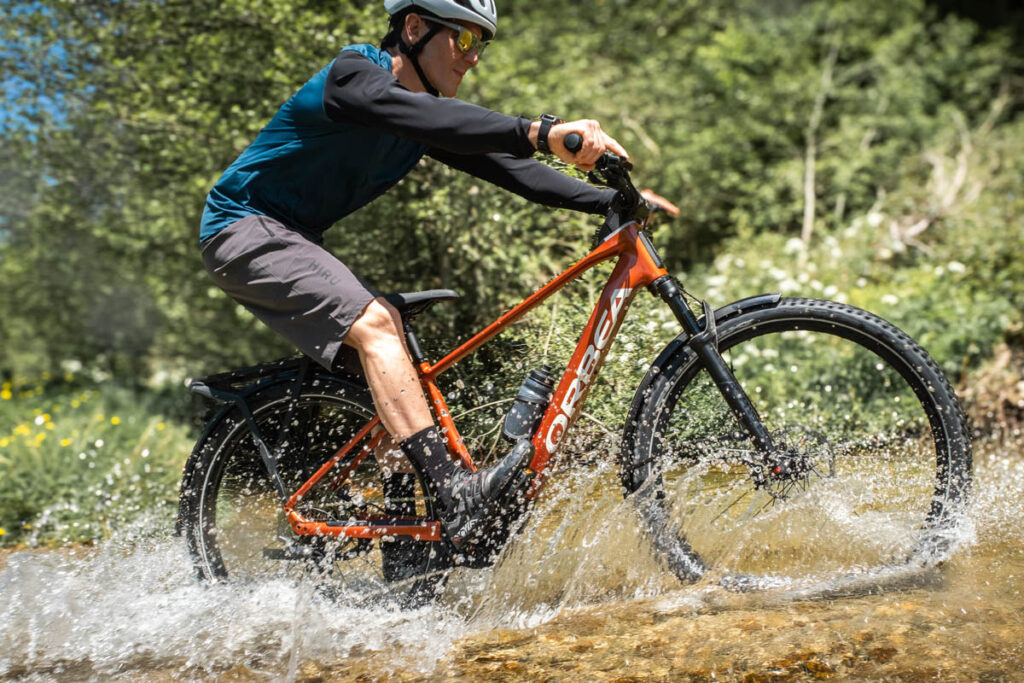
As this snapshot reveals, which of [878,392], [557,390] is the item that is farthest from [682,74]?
[557,390]

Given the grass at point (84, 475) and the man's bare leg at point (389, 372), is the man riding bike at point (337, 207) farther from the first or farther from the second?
the grass at point (84, 475)

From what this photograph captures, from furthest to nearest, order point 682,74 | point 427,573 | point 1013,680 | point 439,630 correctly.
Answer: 1. point 682,74
2. point 427,573
3. point 439,630
4. point 1013,680

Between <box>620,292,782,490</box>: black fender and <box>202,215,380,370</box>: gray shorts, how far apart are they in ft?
2.89

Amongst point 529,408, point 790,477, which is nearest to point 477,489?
point 529,408

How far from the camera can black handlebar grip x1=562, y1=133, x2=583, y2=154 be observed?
245cm

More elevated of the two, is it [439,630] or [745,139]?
[745,139]

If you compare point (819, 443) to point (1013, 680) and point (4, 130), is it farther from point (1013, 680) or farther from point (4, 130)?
point (4, 130)

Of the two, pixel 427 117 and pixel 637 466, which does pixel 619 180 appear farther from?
pixel 637 466

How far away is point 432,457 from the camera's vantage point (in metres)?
2.83

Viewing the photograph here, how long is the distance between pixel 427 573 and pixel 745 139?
7.02 metres

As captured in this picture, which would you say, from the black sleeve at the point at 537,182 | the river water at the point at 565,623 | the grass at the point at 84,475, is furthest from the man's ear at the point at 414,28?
the grass at the point at 84,475

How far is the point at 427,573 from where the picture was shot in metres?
3.00

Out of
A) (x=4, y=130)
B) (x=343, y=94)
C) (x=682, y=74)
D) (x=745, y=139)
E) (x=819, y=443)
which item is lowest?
(x=819, y=443)

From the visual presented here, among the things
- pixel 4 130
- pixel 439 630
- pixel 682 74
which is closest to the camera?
pixel 439 630
